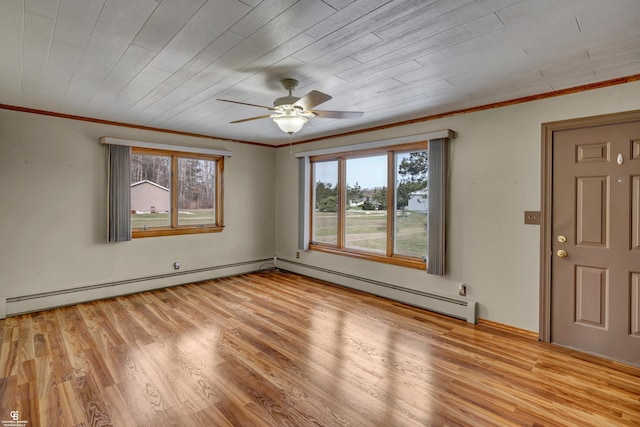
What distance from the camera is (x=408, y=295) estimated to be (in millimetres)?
4195

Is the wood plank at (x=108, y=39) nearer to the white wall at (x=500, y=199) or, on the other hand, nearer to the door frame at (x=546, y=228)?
the white wall at (x=500, y=199)

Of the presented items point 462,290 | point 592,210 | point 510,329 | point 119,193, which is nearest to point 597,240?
point 592,210

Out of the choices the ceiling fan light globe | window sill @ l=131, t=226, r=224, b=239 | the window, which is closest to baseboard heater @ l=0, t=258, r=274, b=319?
window sill @ l=131, t=226, r=224, b=239

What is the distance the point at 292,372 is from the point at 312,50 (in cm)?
244

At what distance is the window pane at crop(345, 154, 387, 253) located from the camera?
4.67 metres

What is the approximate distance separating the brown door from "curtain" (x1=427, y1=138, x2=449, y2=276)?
1068 mm

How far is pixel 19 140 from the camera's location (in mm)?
3705

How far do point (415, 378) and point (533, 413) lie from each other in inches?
30.1

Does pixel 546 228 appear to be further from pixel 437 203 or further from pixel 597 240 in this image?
pixel 437 203

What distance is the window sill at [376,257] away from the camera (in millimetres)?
4152

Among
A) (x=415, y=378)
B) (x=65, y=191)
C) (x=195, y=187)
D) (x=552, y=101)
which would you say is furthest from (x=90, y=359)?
(x=552, y=101)

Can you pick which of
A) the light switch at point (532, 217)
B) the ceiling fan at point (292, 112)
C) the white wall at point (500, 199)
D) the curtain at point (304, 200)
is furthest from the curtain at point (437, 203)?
the curtain at point (304, 200)

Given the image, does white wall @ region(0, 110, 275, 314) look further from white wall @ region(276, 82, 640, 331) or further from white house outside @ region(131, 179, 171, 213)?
white wall @ region(276, 82, 640, 331)

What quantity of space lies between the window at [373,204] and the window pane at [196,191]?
5.83 feet
